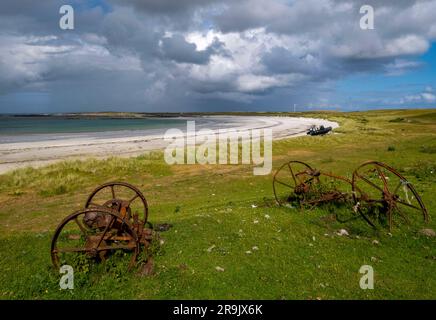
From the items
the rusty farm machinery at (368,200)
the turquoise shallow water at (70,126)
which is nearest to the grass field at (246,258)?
the rusty farm machinery at (368,200)

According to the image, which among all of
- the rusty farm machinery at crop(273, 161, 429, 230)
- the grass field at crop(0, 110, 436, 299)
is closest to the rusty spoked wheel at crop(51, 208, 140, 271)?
the grass field at crop(0, 110, 436, 299)

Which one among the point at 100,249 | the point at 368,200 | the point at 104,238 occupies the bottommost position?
the point at 100,249

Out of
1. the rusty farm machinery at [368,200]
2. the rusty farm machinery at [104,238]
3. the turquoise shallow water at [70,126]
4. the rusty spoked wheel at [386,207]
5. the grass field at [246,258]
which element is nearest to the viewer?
the grass field at [246,258]

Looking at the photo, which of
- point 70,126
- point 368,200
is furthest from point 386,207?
point 70,126

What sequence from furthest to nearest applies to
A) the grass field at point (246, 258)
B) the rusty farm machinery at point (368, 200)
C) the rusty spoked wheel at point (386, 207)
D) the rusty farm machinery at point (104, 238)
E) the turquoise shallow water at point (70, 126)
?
the turquoise shallow water at point (70, 126)
the rusty farm machinery at point (368, 200)
the rusty spoked wheel at point (386, 207)
the rusty farm machinery at point (104, 238)
the grass field at point (246, 258)

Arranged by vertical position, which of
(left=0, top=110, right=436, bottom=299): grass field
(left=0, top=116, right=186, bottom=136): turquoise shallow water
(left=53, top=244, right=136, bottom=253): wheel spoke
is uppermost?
(left=0, top=116, right=186, bottom=136): turquoise shallow water

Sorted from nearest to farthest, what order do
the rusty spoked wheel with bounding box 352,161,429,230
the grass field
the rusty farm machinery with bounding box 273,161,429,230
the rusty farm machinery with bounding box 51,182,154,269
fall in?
the grass field
the rusty farm machinery with bounding box 51,182,154,269
the rusty spoked wheel with bounding box 352,161,429,230
the rusty farm machinery with bounding box 273,161,429,230

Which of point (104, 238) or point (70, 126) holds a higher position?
point (70, 126)

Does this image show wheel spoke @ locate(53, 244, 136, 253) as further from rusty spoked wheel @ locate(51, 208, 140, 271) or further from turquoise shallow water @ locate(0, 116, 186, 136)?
turquoise shallow water @ locate(0, 116, 186, 136)

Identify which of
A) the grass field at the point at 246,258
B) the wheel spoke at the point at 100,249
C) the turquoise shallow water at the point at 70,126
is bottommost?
the grass field at the point at 246,258

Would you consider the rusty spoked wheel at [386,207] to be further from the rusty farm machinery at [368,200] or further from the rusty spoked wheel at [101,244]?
the rusty spoked wheel at [101,244]

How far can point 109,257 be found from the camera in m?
8.25

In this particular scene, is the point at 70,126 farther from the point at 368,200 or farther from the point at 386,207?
the point at 386,207
